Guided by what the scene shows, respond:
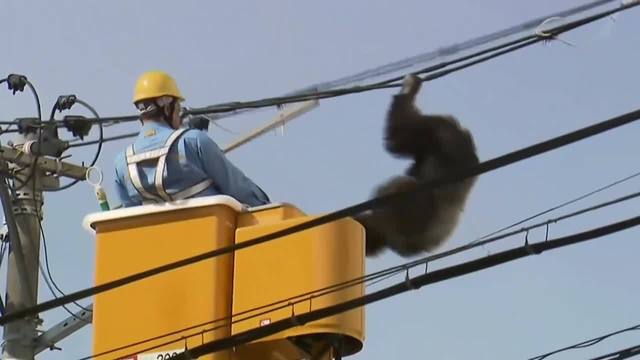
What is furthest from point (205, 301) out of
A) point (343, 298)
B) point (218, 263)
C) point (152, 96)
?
point (152, 96)

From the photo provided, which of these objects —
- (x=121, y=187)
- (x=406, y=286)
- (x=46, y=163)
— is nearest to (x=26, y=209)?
(x=46, y=163)

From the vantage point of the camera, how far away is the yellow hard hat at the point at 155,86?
9711 millimetres

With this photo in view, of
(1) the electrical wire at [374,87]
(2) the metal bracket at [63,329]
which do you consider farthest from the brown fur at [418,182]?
(2) the metal bracket at [63,329]

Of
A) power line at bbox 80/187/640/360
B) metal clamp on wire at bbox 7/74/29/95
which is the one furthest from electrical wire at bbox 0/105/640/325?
metal clamp on wire at bbox 7/74/29/95

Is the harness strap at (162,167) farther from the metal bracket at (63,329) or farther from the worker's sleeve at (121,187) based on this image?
the metal bracket at (63,329)

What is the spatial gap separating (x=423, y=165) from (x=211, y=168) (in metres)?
1.46

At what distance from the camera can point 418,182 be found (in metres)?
9.74

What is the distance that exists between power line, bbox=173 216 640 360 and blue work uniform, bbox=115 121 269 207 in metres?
1.14

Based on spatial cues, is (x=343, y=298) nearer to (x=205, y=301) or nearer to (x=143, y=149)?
(x=205, y=301)

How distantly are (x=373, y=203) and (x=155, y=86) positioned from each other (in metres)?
2.71

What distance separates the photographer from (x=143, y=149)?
31.2 feet

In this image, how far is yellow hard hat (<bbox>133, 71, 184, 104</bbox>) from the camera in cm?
971

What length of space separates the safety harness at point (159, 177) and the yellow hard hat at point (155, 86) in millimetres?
341

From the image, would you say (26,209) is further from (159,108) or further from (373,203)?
(373,203)
